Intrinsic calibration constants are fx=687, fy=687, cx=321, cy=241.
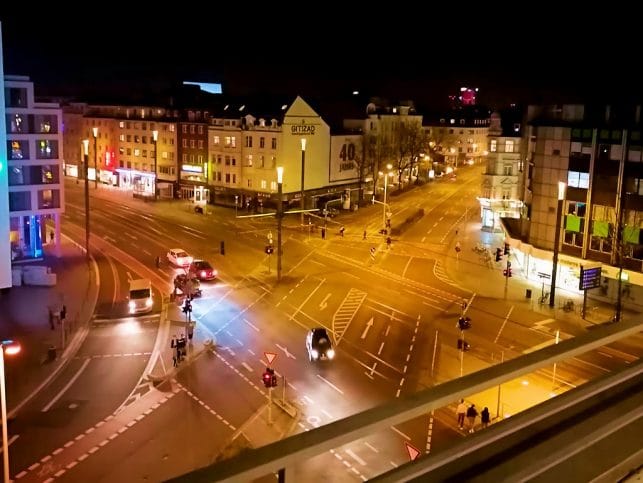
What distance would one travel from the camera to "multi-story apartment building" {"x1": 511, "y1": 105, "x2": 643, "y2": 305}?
34.1m

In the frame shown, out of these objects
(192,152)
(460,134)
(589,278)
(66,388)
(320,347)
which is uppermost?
(460,134)

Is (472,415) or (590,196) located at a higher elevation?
(590,196)

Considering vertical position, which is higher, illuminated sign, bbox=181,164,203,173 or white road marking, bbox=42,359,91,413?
illuminated sign, bbox=181,164,203,173

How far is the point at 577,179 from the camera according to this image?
36781 mm

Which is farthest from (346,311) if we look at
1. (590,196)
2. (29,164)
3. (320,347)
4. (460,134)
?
(460,134)

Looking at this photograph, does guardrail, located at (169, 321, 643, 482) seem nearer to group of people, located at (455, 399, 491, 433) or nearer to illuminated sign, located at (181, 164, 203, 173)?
group of people, located at (455, 399, 491, 433)

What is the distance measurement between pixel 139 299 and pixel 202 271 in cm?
555

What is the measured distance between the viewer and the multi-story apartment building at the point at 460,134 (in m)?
110

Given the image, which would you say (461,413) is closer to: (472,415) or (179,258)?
(472,415)

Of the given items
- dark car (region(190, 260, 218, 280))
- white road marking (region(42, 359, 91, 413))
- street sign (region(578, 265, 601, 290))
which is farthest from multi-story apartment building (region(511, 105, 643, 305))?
white road marking (region(42, 359, 91, 413))

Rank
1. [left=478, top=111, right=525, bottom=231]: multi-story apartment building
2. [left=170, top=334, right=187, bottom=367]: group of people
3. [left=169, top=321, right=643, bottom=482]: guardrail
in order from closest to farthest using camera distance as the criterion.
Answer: [left=169, top=321, right=643, bottom=482]: guardrail
[left=170, top=334, right=187, bottom=367]: group of people
[left=478, top=111, right=525, bottom=231]: multi-story apartment building

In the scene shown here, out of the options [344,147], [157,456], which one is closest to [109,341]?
[157,456]

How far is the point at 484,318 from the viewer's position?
31328mm

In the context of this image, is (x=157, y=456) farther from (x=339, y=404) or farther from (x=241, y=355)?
(x=241, y=355)
